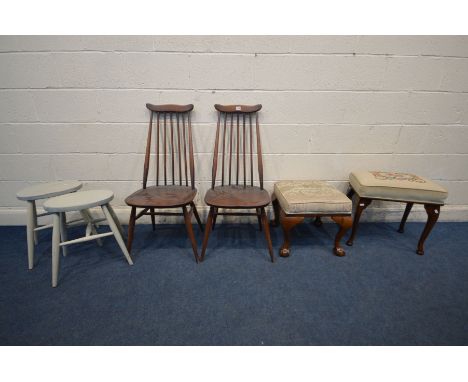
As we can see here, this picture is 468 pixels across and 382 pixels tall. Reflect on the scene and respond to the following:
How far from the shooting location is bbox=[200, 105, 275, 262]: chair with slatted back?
145 cm

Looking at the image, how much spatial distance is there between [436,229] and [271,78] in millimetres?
1886

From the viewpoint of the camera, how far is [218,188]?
162 centimetres

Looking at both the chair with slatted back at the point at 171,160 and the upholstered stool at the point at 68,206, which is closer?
the upholstered stool at the point at 68,206

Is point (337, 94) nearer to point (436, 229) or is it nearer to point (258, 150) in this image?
point (258, 150)

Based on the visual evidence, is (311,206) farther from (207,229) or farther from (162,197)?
(162,197)

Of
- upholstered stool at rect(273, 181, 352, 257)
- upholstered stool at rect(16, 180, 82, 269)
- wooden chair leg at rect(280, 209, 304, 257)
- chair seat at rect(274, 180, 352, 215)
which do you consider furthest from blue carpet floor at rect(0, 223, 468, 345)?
chair seat at rect(274, 180, 352, 215)

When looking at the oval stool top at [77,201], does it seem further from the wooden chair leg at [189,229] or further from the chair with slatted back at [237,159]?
the chair with slatted back at [237,159]

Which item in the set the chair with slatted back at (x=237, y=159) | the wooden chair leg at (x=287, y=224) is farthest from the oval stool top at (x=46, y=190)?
the wooden chair leg at (x=287, y=224)

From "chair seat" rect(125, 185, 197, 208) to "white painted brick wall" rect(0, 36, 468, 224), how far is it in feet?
1.07

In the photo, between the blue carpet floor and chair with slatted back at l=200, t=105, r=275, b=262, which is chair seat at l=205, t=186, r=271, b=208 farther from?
the blue carpet floor

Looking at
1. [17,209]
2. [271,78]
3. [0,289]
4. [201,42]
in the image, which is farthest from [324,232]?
[17,209]

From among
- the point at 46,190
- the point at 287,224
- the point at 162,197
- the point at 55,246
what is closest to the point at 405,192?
the point at 287,224

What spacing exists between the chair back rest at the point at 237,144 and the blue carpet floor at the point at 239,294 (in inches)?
20.1

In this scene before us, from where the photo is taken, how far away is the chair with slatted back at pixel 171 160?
1453 mm
